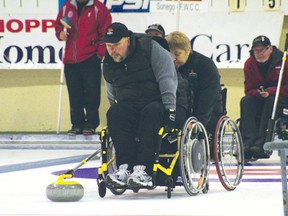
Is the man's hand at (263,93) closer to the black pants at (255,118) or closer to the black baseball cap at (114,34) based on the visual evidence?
the black pants at (255,118)

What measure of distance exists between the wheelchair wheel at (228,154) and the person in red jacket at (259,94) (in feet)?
4.32

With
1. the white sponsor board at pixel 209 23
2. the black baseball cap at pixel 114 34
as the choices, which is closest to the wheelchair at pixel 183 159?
the black baseball cap at pixel 114 34

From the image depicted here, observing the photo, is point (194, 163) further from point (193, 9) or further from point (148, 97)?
point (193, 9)

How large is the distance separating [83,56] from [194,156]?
432 cm

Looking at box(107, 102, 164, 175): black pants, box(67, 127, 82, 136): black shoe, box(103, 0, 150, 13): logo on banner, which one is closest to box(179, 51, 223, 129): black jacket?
box(107, 102, 164, 175): black pants

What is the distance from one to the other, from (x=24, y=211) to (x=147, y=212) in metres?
0.61

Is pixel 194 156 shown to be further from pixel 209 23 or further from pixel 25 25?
pixel 25 25

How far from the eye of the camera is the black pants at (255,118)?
25.8 ft

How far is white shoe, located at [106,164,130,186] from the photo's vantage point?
5570 millimetres

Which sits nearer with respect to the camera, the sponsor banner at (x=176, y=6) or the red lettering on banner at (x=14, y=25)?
the sponsor banner at (x=176, y=6)

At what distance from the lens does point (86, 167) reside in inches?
305

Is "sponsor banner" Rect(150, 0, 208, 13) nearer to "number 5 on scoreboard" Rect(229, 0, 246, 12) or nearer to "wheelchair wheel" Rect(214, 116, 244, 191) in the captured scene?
"number 5 on scoreboard" Rect(229, 0, 246, 12)

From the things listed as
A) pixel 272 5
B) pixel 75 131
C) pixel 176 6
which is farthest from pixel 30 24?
pixel 272 5

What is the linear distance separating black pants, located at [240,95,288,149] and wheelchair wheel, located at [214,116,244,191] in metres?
1.31
